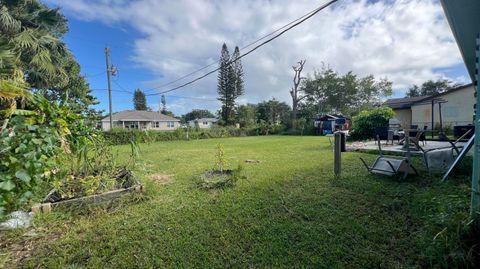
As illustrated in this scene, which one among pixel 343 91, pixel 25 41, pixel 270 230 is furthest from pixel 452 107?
pixel 25 41

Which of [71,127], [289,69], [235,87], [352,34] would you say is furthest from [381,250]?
[235,87]

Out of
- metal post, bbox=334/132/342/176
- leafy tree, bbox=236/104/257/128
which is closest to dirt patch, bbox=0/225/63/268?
metal post, bbox=334/132/342/176

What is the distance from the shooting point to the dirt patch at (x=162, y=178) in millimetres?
A: 4906

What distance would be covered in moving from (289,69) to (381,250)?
28.3 metres

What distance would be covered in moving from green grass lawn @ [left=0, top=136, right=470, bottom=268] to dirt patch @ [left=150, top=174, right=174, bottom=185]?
3.02 feet

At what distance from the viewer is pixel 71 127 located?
133 inches

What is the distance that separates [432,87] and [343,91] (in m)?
18.6

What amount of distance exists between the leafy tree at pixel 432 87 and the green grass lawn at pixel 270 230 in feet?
149

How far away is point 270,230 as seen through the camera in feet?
8.37

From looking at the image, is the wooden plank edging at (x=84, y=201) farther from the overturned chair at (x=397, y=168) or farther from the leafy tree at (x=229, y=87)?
the leafy tree at (x=229, y=87)

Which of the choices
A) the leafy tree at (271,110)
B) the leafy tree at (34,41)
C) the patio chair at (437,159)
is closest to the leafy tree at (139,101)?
the leafy tree at (271,110)

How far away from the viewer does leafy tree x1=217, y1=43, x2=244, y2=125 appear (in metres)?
35.4

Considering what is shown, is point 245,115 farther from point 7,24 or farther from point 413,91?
point 413,91

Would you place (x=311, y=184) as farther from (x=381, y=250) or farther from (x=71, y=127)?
(x=71, y=127)
